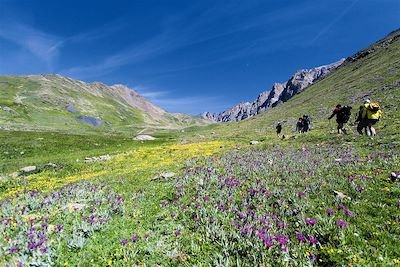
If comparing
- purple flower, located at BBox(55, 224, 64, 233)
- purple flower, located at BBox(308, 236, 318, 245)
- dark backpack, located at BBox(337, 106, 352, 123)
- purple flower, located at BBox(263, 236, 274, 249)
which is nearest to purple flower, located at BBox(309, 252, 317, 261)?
purple flower, located at BBox(308, 236, 318, 245)

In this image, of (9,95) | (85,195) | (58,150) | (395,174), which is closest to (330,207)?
(395,174)

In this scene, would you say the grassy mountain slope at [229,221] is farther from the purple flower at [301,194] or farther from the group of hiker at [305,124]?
the group of hiker at [305,124]

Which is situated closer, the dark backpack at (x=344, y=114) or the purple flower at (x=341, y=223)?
the purple flower at (x=341, y=223)

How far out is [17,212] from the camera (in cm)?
984

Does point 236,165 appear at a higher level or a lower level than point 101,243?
higher

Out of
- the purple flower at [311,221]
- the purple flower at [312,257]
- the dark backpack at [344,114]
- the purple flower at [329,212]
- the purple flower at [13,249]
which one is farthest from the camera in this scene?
the dark backpack at [344,114]

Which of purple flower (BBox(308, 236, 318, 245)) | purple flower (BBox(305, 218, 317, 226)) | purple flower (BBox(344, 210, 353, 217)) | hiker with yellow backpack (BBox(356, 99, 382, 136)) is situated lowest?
purple flower (BBox(308, 236, 318, 245))

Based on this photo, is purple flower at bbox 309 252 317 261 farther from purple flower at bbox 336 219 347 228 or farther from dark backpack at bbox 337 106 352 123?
dark backpack at bbox 337 106 352 123

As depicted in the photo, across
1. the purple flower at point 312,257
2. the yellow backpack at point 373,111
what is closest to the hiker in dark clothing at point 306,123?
the yellow backpack at point 373,111

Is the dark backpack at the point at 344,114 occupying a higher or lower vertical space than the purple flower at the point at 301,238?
higher

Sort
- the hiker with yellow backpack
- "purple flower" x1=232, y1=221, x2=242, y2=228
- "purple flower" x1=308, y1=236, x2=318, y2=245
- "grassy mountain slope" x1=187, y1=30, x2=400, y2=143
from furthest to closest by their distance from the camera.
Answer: "grassy mountain slope" x1=187, y1=30, x2=400, y2=143, the hiker with yellow backpack, "purple flower" x1=232, y1=221, x2=242, y2=228, "purple flower" x1=308, y1=236, x2=318, y2=245

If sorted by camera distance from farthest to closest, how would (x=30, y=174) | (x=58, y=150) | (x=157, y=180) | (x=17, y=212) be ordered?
(x=58, y=150) < (x=30, y=174) < (x=157, y=180) < (x=17, y=212)

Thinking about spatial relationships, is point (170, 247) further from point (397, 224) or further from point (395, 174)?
point (395, 174)

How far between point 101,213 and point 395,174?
33.7 ft
